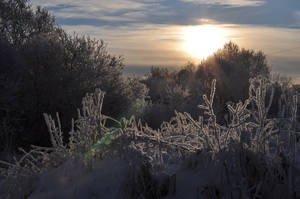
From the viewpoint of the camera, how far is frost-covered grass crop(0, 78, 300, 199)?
10.1 ft

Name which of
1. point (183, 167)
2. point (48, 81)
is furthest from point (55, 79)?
point (183, 167)

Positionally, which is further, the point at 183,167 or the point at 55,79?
the point at 55,79

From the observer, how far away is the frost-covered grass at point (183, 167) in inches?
121

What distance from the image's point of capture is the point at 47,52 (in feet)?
36.1

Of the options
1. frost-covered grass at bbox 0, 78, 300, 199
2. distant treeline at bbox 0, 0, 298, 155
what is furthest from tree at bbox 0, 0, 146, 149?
frost-covered grass at bbox 0, 78, 300, 199

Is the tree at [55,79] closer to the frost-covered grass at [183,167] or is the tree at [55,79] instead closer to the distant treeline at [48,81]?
the distant treeline at [48,81]

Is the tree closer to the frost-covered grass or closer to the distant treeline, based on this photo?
the distant treeline

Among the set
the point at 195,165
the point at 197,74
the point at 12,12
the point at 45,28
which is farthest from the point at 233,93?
the point at 195,165

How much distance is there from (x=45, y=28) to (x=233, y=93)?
8309 mm

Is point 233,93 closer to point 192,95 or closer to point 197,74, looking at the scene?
point 192,95

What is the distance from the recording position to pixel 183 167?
3.44m

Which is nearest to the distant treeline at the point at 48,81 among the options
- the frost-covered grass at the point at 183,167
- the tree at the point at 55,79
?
the tree at the point at 55,79

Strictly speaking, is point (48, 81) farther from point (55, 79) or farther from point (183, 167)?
point (183, 167)

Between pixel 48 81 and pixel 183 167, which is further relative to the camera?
pixel 48 81
